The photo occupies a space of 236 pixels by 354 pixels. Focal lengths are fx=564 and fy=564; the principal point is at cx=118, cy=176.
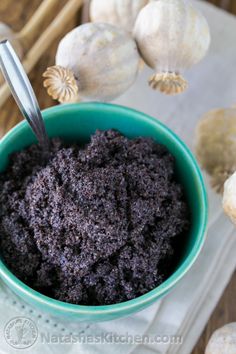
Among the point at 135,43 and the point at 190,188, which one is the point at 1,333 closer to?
the point at 190,188

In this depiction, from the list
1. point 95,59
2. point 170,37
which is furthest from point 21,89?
point 170,37

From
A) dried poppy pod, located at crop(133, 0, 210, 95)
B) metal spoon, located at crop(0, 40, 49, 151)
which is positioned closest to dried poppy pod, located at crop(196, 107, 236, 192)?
dried poppy pod, located at crop(133, 0, 210, 95)

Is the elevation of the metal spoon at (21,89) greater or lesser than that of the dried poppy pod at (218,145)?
greater

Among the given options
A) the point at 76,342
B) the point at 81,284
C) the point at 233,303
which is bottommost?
the point at 233,303

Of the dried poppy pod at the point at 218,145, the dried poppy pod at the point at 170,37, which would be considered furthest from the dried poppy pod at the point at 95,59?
the dried poppy pod at the point at 218,145

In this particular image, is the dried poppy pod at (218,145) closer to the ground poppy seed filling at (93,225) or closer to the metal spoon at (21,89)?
the ground poppy seed filling at (93,225)

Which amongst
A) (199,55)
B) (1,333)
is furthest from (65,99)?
(1,333)
